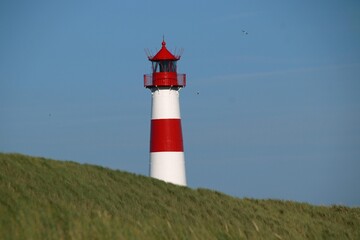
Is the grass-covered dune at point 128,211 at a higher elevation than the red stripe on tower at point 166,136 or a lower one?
lower

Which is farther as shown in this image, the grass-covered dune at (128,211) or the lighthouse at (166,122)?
the lighthouse at (166,122)

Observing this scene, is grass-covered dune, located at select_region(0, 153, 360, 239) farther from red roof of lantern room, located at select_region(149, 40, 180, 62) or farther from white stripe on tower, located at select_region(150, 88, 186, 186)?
red roof of lantern room, located at select_region(149, 40, 180, 62)

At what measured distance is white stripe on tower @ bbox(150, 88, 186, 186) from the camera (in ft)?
127

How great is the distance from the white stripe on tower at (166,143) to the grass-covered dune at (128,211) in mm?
6674

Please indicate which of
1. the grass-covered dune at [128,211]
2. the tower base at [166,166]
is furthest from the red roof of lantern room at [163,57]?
the grass-covered dune at [128,211]

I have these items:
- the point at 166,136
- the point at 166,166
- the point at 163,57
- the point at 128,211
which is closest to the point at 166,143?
the point at 166,136

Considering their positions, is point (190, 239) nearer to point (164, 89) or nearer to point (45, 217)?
point (45, 217)

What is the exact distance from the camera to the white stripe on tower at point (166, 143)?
127ft

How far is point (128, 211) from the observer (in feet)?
75.0

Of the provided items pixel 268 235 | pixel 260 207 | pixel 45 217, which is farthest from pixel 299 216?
pixel 45 217

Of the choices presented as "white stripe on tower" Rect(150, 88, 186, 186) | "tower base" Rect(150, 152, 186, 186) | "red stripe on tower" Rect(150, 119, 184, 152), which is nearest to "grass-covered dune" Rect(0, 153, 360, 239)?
"tower base" Rect(150, 152, 186, 186)

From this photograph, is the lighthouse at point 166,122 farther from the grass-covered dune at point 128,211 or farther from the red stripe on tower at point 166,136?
the grass-covered dune at point 128,211

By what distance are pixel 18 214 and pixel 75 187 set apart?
482cm

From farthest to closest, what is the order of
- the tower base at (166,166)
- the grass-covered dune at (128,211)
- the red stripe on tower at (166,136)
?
the red stripe on tower at (166,136) → the tower base at (166,166) → the grass-covered dune at (128,211)
